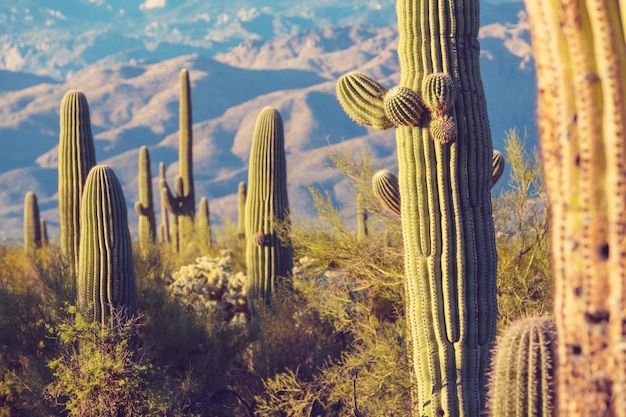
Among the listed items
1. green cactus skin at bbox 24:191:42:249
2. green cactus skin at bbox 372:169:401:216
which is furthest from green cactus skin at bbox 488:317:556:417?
green cactus skin at bbox 24:191:42:249

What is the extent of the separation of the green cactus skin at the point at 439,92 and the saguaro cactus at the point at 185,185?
56.0 ft

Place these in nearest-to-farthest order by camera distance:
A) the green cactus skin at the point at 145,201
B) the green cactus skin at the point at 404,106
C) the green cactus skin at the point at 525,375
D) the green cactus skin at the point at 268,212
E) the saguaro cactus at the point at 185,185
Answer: the green cactus skin at the point at 525,375 < the green cactus skin at the point at 404,106 < the green cactus skin at the point at 268,212 < the saguaro cactus at the point at 185,185 < the green cactus skin at the point at 145,201

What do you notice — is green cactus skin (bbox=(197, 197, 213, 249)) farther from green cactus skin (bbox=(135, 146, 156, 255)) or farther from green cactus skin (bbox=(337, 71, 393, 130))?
green cactus skin (bbox=(337, 71, 393, 130))

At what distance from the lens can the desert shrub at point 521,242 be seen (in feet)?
43.1

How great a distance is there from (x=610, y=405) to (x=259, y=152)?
44.3 feet

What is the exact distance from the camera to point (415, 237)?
956cm

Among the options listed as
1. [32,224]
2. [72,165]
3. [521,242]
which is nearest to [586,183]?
[521,242]

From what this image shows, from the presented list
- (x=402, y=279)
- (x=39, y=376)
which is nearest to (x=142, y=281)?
(x=39, y=376)

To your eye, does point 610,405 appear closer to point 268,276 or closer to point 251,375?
point 251,375

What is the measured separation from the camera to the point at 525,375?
553 centimetres

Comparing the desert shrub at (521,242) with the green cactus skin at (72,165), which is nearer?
the desert shrub at (521,242)

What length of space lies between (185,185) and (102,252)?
520 inches

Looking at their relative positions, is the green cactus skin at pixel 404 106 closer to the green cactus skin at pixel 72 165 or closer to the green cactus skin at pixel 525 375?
the green cactus skin at pixel 525 375

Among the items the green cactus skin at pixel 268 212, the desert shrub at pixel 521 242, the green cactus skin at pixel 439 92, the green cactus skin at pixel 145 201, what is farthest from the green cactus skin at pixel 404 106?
the green cactus skin at pixel 145 201
